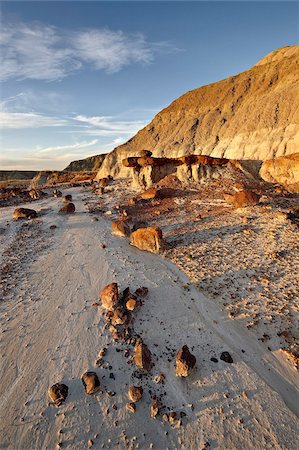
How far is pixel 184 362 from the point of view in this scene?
686 cm

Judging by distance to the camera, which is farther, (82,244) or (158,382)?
(82,244)

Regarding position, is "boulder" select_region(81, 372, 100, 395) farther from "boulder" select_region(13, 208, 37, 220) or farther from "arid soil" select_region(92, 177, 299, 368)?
"boulder" select_region(13, 208, 37, 220)

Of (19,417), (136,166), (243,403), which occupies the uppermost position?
(136,166)

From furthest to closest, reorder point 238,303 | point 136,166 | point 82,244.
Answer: point 136,166
point 82,244
point 238,303

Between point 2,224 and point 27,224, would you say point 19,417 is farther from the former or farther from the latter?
point 2,224

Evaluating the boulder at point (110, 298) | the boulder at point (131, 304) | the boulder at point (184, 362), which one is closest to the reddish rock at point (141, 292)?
the boulder at point (131, 304)

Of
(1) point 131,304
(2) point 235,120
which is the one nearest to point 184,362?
(1) point 131,304

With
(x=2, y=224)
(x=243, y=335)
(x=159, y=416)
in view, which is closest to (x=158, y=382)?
(x=159, y=416)

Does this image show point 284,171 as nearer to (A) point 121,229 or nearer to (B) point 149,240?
(B) point 149,240

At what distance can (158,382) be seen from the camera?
6.59m

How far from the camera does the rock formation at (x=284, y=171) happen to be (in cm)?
2228

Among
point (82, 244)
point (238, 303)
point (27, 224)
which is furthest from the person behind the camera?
point (27, 224)

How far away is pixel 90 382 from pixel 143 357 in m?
1.47

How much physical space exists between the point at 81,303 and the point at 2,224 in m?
14.1
